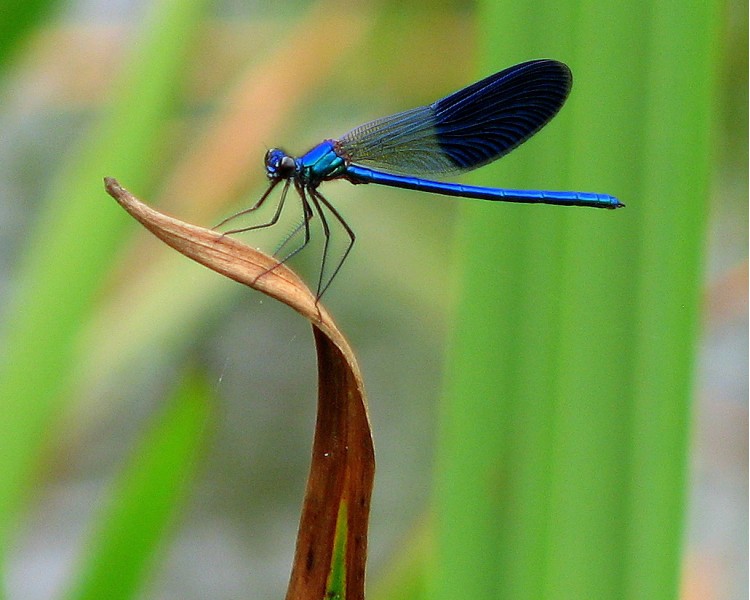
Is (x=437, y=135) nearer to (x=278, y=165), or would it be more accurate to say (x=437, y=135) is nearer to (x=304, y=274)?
(x=278, y=165)

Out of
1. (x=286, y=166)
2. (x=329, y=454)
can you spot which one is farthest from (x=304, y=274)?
(x=329, y=454)

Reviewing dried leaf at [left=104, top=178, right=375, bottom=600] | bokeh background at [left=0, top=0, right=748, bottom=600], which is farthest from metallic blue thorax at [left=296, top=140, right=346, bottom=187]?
dried leaf at [left=104, top=178, right=375, bottom=600]

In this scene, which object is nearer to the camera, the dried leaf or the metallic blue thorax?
the dried leaf

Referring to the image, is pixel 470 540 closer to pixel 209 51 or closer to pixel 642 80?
pixel 642 80

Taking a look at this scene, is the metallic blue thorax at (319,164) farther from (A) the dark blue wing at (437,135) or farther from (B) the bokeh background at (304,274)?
(B) the bokeh background at (304,274)

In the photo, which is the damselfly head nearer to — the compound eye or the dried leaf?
the compound eye

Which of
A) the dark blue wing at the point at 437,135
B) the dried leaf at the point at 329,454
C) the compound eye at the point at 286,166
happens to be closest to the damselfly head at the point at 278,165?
the compound eye at the point at 286,166

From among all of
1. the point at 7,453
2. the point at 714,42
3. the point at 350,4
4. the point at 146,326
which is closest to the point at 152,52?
the point at 7,453
